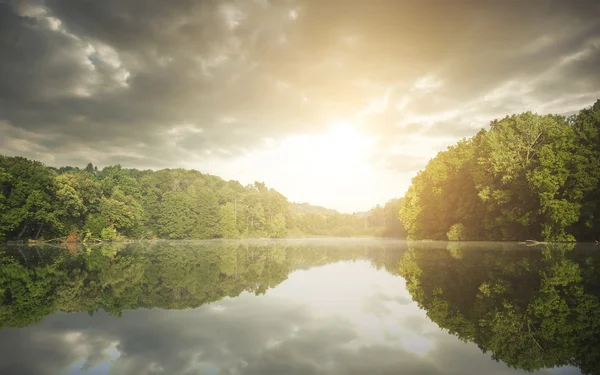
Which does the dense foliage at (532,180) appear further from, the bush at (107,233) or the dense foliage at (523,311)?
the bush at (107,233)

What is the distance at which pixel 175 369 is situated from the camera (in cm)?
609

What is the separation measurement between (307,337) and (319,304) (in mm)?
3853

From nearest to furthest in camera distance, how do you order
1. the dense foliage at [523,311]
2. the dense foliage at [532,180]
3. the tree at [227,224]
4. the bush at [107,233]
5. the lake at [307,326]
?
the lake at [307,326] → the dense foliage at [523,311] → the dense foliage at [532,180] → the bush at [107,233] → the tree at [227,224]

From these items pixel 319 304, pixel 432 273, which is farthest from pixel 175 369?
pixel 432 273

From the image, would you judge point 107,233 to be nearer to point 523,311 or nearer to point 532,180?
point 532,180

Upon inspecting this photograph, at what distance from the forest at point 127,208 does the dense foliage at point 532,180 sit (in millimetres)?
66845

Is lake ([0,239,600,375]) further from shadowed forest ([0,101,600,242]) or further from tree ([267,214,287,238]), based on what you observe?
tree ([267,214,287,238])

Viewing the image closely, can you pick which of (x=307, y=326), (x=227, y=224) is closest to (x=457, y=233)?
(x=307, y=326)

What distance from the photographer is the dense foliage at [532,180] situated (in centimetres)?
3709

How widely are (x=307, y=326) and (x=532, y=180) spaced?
39.9 metres

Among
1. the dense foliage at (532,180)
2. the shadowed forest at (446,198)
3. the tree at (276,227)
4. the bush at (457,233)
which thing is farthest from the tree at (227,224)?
the bush at (457,233)

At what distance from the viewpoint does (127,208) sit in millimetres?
75562

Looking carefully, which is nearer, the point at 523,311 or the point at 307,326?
the point at 307,326

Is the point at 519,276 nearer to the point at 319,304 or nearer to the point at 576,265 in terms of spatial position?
the point at 576,265
